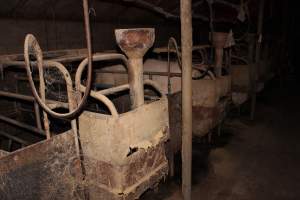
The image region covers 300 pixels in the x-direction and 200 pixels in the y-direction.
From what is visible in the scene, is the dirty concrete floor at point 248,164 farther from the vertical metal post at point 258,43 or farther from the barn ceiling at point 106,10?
the barn ceiling at point 106,10

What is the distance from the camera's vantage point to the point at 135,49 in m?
2.79

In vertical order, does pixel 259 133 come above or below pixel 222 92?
below

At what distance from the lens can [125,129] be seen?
257 centimetres

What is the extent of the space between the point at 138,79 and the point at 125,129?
636 millimetres

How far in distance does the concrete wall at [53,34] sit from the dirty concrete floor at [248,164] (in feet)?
11.8

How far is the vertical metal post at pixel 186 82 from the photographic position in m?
2.86

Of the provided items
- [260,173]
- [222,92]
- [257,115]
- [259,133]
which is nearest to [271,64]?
[257,115]

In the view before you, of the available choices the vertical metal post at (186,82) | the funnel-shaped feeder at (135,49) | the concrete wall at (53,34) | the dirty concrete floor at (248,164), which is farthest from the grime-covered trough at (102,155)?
the concrete wall at (53,34)

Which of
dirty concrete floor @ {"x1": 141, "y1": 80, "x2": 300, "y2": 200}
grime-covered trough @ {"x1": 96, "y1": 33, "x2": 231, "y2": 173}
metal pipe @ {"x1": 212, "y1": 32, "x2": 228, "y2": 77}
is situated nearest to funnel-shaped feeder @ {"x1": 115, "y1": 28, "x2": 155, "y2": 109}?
grime-covered trough @ {"x1": 96, "y1": 33, "x2": 231, "y2": 173}

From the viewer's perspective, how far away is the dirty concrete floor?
3965 millimetres

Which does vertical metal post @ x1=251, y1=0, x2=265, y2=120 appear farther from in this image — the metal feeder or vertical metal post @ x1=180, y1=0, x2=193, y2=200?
the metal feeder

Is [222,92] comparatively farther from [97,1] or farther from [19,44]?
[19,44]

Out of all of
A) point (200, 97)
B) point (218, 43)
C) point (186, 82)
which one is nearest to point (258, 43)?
point (218, 43)

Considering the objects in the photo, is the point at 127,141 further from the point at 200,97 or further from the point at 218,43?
the point at 218,43
